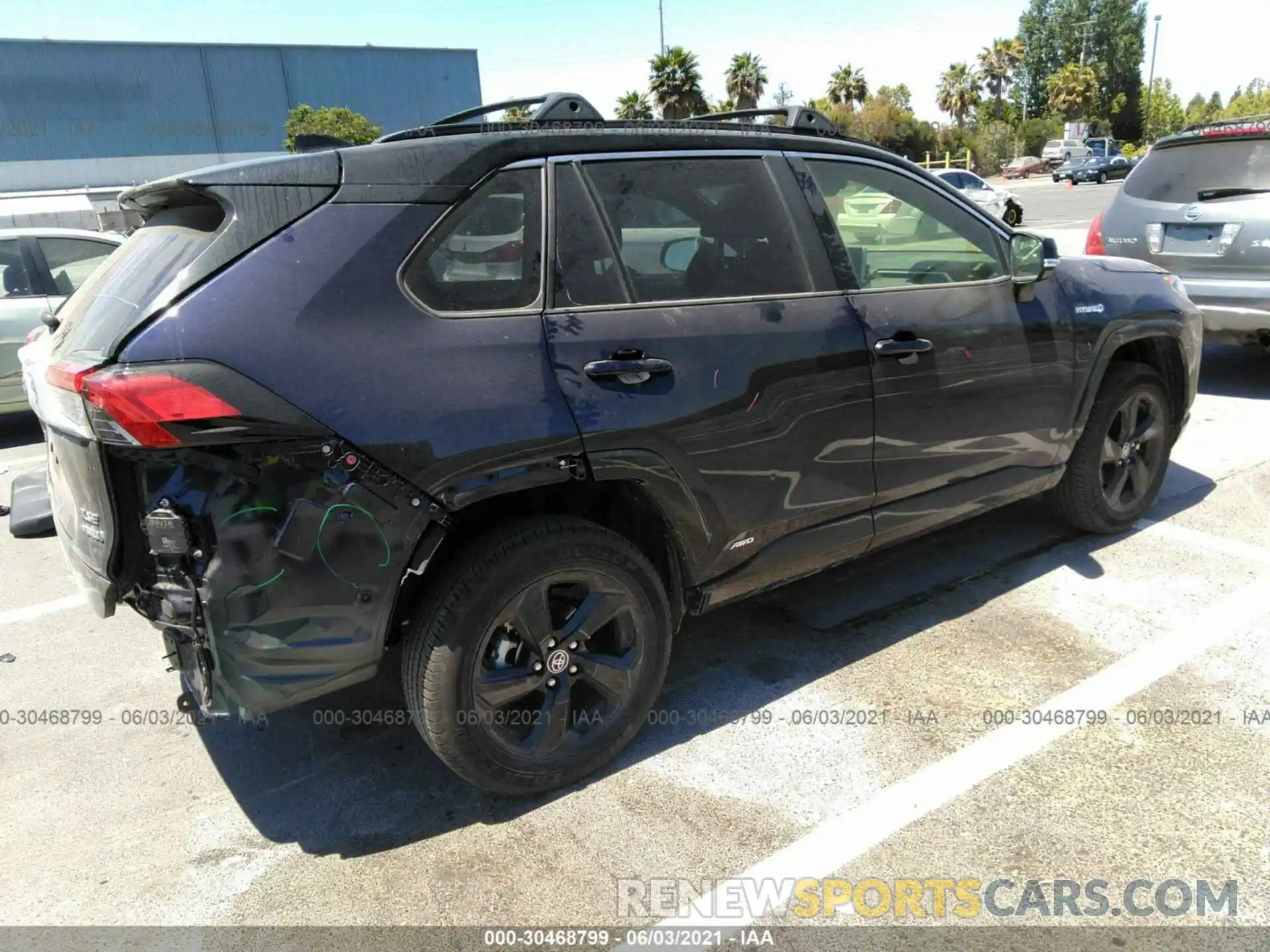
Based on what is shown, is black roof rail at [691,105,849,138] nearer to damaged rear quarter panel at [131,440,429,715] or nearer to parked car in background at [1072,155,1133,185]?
damaged rear quarter panel at [131,440,429,715]

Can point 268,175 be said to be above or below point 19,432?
above

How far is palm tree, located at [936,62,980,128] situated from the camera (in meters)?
74.1

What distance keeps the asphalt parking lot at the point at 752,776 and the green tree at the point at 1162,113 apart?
278 ft

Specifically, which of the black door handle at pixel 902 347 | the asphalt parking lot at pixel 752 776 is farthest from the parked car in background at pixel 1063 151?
the black door handle at pixel 902 347

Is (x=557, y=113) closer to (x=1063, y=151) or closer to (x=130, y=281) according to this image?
(x=130, y=281)

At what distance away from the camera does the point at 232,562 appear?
223 cm

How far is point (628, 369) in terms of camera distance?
264 centimetres

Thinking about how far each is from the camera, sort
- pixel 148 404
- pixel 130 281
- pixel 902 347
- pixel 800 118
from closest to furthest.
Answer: pixel 148 404, pixel 130 281, pixel 902 347, pixel 800 118

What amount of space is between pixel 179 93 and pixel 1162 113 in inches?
Answer: 3100

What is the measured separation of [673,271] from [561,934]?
75.6 inches

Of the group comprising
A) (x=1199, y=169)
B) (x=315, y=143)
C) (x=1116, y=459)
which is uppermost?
(x=315, y=143)

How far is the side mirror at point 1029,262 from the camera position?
12.2 feet

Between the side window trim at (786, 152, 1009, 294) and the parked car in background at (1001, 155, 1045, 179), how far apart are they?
58.4m

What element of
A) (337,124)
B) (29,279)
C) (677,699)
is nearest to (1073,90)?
(337,124)
